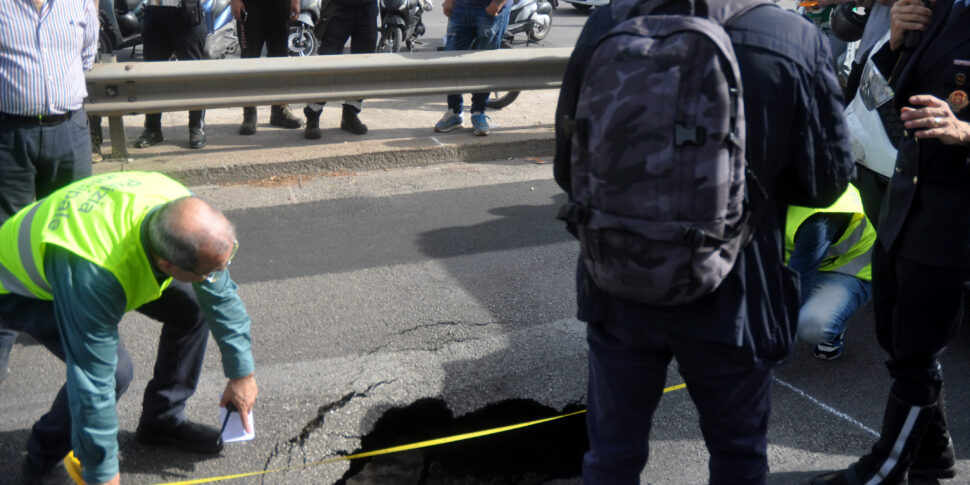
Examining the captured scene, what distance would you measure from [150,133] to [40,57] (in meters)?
3.00

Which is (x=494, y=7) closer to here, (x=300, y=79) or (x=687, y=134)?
(x=300, y=79)

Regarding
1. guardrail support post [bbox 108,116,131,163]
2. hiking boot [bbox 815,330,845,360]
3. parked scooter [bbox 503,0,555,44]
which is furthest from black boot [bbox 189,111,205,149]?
parked scooter [bbox 503,0,555,44]

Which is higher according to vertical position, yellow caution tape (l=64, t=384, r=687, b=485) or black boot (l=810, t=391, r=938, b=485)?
black boot (l=810, t=391, r=938, b=485)

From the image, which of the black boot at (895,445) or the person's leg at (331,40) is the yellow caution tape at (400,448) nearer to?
the black boot at (895,445)

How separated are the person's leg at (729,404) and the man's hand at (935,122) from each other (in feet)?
2.81

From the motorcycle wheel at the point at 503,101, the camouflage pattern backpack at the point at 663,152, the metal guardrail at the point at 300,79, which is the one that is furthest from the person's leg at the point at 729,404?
the motorcycle wheel at the point at 503,101

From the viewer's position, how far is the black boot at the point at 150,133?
6.47 metres

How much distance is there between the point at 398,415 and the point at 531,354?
2.39ft

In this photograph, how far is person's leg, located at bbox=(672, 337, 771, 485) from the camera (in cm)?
205

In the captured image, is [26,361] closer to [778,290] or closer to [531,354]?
[531,354]

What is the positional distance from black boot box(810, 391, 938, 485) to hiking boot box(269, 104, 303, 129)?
5415 millimetres

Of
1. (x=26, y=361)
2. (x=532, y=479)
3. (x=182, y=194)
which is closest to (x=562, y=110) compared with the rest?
(x=182, y=194)

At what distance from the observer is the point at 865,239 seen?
3766 millimetres

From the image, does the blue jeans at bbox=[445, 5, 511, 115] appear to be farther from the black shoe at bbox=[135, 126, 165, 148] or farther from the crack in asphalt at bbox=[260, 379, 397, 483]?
the crack in asphalt at bbox=[260, 379, 397, 483]
